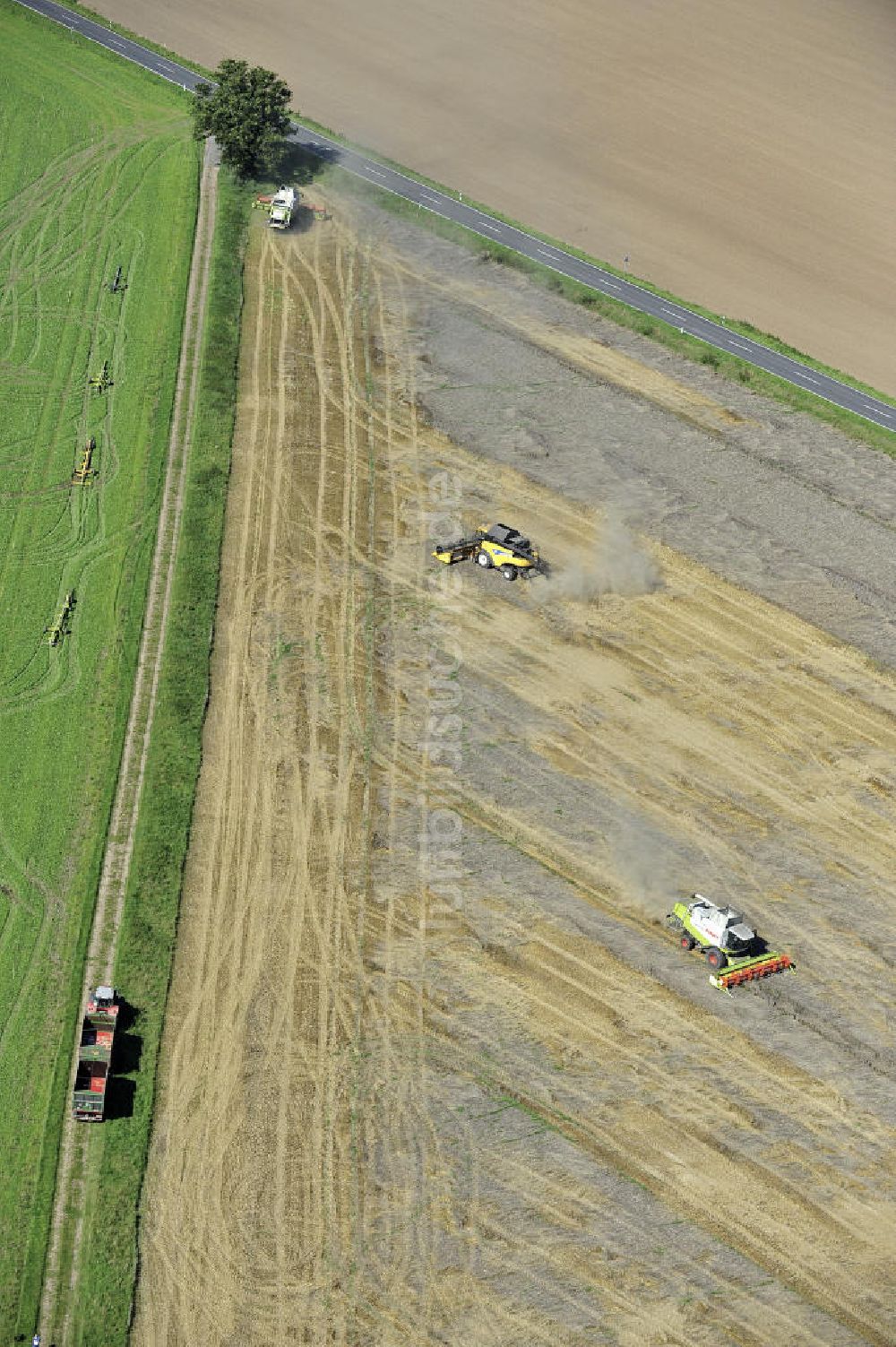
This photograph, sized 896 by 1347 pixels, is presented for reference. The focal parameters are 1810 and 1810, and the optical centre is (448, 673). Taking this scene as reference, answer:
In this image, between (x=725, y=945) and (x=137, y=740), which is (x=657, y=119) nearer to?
(x=137, y=740)

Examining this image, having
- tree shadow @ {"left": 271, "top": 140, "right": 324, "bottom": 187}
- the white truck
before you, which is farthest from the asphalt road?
the white truck

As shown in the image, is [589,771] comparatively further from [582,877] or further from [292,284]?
[292,284]

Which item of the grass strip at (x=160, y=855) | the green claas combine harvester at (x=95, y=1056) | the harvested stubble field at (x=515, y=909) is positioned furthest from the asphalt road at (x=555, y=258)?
the green claas combine harvester at (x=95, y=1056)

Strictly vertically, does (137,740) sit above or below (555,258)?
below

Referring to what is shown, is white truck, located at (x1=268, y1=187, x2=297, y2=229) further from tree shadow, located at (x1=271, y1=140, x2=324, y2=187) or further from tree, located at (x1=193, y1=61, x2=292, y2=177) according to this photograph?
tree shadow, located at (x1=271, y1=140, x2=324, y2=187)

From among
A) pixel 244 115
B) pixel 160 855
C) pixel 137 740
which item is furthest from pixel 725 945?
pixel 244 115

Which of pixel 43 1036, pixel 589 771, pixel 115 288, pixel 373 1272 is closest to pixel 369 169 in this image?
pixel 115 288

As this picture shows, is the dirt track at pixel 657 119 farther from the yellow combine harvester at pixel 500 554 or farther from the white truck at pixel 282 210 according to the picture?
the yellow combine harvester at pixel 500 554
